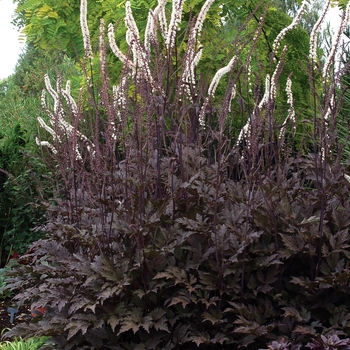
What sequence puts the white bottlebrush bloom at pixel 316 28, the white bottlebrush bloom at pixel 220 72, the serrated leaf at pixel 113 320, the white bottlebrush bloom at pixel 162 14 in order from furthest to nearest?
the white bottlebrush bloom at pixel 162 14 → the white bottlebrush bloom at pixel 220 72 → the white bottlebrush bloom at pixel 316 28 → the serrated leaf at pixel 113 320

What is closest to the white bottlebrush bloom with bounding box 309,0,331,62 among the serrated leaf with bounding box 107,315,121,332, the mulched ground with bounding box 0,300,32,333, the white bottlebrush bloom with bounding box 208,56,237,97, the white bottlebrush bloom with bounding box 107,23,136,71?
the white bottlebrush bloom with bounding box 208,56,237,97

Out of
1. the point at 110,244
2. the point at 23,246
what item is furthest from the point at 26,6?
the point at 110,244

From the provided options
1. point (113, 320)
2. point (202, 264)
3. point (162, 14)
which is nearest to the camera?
point (113, 320)

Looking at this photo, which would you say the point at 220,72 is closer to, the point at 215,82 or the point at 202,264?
the point at 215,82

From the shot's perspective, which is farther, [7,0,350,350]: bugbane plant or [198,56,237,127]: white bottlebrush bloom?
[198,56,237,127]: white bottlebrush bloom

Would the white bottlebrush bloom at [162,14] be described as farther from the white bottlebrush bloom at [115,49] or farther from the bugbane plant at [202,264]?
the white bottlebrush bloom at [115,49]

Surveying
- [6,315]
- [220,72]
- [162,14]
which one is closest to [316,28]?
[220,72]

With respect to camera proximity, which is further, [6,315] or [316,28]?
[6,315]

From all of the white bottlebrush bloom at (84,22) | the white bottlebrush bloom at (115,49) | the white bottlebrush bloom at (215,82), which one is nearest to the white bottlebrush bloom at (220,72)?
the white bottlebrush bloom at (215,82)

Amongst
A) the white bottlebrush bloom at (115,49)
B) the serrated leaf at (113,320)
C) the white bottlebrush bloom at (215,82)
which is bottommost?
the serrated leaf at (113,320)

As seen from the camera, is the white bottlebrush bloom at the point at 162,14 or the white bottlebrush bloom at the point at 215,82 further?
the white bottlebrush bloom at the point at 162,14

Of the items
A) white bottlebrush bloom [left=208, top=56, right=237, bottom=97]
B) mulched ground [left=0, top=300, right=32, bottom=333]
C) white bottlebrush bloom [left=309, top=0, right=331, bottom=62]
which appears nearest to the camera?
white bottlebrush bloom [left=309, top=0, right=331, bottom=62]

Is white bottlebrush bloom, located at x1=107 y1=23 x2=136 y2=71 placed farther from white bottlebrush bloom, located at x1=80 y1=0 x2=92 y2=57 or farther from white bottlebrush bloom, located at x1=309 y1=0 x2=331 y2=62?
white bottlebrush bloom, located at x1=309 y1=0 x2=331 y2=62

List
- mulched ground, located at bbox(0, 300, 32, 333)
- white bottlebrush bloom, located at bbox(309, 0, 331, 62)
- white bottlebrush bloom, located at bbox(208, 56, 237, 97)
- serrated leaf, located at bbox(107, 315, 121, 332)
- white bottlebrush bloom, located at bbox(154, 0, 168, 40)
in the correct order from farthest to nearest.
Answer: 1. mulched ground, located at bbox(0, 300, 32, 333)
2. white bottlebrush bloom, located at bbox(154, 0, 168, 40)
3. white bottlebrush bloom, located at bbox(208, 56, 237, 97)
4. white bottlebrush bloom, located at bbox(309, 0, 331, 62)
5. serrated leaf, located at bbox(107, 315, 121, 332)
